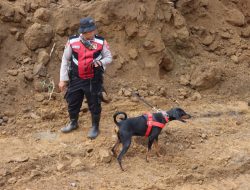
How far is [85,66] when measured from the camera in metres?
7.07

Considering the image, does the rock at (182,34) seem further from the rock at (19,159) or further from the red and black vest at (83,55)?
the rock at (19,159)

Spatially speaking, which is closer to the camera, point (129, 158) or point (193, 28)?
point (129, 158)

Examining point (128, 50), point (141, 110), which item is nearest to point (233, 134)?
point (141, 110)

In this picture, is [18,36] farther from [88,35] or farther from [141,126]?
[141,126]

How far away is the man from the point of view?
23.0 ft

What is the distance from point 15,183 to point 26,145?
35.4 inches

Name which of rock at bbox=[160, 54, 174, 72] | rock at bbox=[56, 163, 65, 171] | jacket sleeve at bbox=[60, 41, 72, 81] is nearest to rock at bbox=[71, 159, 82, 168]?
rock at bbox=[56, 163, 65, 171]

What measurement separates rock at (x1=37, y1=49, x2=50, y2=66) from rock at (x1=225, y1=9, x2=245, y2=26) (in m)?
4.07

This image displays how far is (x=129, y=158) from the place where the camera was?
7273 mm

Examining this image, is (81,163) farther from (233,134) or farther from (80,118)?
(233,134)

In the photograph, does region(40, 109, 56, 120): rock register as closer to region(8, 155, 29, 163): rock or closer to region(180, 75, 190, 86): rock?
region(8, 155, 29, 163): rock

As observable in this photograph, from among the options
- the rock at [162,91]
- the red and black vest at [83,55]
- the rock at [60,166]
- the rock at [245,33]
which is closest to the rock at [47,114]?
the red and black vest at [83,55]

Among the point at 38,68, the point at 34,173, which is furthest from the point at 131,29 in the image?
the point at 34,173

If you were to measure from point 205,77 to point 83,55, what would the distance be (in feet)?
9.99
